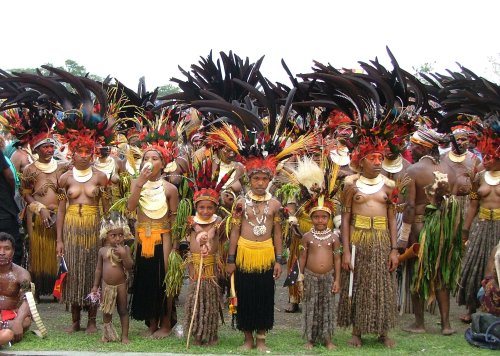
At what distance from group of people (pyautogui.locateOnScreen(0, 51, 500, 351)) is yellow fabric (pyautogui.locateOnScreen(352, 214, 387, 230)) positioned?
0.01 meters

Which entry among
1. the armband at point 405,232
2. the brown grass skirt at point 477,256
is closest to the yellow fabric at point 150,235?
the armband at point 405,232

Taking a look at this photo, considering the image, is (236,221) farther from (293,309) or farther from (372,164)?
(293,309)

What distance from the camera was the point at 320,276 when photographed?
6.55 m

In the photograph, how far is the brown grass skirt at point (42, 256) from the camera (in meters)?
8.44

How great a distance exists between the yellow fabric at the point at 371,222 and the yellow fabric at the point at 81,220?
256 centimetres

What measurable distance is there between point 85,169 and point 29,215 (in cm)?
162

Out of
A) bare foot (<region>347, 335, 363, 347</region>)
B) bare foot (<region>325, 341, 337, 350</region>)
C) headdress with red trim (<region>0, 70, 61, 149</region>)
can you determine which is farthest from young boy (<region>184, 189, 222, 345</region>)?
headdress with red trim (<region>0, 70, 61, 149</region>)

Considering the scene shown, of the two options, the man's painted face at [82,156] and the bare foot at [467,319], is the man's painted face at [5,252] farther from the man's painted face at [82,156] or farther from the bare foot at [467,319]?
the bare foot at [467,319]

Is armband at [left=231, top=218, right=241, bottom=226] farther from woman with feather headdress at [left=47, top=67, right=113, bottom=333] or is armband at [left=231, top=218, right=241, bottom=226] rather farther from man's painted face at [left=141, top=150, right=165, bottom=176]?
woman with feather headdress at [left=47, top=67, right=113, bottom=333]

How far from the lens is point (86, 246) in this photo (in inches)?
282

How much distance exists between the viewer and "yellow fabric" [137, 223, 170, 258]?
6852 mm

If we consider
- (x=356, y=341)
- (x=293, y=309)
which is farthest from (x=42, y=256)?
(x=356, y=341)

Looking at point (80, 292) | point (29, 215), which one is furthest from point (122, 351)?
point (29, 215)

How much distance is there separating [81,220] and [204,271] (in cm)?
142
